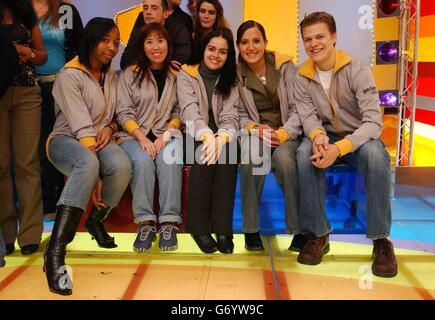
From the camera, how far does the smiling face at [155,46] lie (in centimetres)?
325

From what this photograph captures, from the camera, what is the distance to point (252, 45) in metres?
3.23

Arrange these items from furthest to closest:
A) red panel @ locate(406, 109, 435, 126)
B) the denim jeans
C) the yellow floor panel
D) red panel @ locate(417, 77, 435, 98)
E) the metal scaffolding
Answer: red panel @ locate(406, 109, 435, 126), red panel @ locate(417, 77, 435, 98), the metal scaffolding, the denim jeans, the yellow floor panel

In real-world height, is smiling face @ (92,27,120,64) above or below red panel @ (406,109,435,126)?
above

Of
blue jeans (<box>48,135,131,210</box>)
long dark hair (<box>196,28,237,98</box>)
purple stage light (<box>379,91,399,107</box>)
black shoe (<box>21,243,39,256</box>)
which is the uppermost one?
long dark hair (<box>196,28,237,98</box>)

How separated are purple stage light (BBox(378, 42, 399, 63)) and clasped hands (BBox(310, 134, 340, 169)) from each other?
242cm

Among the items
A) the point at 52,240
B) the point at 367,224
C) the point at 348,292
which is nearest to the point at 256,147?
the point at 367,224

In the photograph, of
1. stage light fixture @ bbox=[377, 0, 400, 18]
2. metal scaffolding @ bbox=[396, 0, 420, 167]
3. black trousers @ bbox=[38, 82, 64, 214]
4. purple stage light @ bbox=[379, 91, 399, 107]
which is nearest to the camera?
black trousers @ bbox=[38, 82, 64, 214]

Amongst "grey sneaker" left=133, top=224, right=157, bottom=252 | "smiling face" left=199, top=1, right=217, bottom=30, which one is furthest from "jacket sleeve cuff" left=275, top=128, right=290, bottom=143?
"smiling face" left=199, top=1, right=217, bottom=30

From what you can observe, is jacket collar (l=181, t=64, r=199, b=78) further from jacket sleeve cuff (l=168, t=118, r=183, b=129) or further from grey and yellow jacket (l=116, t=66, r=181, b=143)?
jacket sleeve cuff (l=168, t=118, r=183, b=129)

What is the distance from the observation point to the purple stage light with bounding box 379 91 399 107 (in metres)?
4.95

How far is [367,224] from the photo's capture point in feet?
9.52

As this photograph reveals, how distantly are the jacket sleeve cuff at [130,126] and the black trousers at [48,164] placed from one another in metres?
0.77
